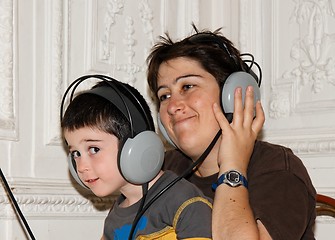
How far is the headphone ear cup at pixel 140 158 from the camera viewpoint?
142 cm

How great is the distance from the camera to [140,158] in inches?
56.4

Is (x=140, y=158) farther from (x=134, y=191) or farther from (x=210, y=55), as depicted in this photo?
(x=210, y=55)

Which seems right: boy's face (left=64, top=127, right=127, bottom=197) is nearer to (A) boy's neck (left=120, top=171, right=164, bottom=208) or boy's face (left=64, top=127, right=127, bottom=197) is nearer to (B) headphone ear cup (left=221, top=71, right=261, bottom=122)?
(A) boy's neck (left=120, top=171, right=164, bottom=208)

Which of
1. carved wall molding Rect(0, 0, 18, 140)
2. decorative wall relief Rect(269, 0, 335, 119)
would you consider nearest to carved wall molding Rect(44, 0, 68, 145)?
carved wall molding Rect(0, 0, 18, 140)

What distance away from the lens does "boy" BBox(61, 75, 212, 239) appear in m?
1.44

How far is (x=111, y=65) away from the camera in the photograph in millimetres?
2055

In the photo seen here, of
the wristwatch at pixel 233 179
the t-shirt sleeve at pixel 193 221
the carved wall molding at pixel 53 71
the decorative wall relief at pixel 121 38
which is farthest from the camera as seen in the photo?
the decorative wall relief at pixel 121 38

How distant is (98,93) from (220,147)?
1.11ft

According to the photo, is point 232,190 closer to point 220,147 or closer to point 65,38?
point 220,147

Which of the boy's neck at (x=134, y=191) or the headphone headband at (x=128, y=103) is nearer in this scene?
the headphone headband at (x=128, y=103)

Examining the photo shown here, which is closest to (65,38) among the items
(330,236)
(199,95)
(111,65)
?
(111,65)

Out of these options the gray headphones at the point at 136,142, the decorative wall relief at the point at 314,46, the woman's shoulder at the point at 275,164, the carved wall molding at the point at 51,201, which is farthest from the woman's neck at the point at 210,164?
the decorative wall relief at the point at 314,46

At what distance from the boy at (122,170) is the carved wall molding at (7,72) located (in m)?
0.30

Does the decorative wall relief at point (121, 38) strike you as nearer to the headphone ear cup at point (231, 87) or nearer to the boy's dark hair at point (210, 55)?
the boy's dark hair at point (210, 55)
